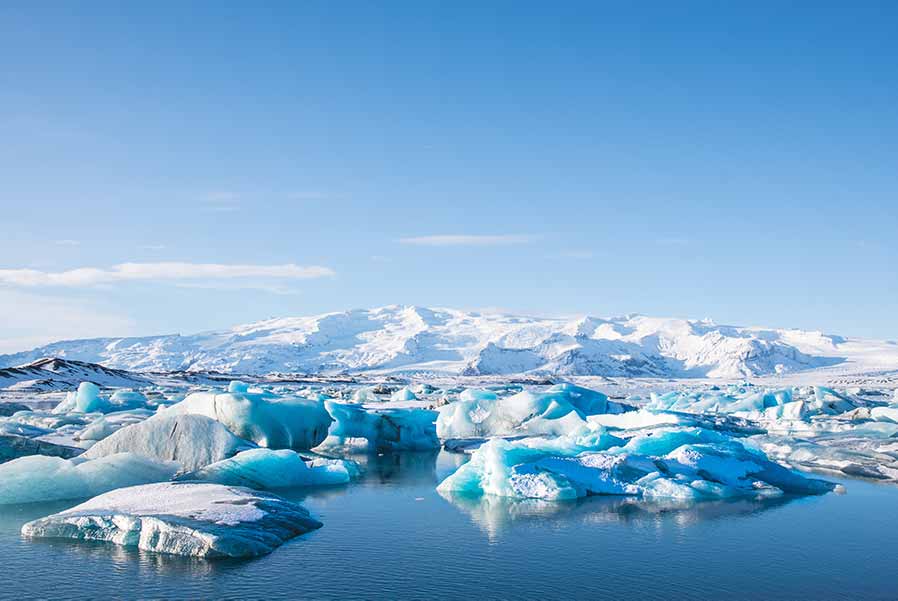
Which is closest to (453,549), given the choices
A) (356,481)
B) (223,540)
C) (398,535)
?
(398,535)

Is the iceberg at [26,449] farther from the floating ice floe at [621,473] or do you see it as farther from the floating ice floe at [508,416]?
the floating ice floe at [508,416]

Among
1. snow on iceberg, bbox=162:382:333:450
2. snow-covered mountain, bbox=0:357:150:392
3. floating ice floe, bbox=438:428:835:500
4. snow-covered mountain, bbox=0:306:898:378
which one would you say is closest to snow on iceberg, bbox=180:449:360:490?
floating ice floe, bbox=438:428:835:500

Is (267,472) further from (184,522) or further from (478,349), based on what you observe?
(478,349)

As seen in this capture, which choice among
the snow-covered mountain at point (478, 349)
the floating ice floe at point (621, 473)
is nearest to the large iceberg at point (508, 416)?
the floating ice floe at point (621, 473)

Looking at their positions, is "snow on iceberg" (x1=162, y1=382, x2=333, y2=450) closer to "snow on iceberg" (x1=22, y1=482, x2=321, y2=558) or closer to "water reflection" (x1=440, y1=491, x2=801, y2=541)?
"water reflection" (x1=440, y1=491, x2=801, y2=541)

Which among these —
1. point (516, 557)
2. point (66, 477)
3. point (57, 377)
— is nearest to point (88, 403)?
point (66, 477)
